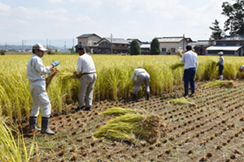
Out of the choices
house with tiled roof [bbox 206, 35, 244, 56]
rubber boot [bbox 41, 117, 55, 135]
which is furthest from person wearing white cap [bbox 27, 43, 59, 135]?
house with tiled roof [bbox 206, 35, 244, 56]

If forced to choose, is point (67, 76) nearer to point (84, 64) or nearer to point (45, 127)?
point (84, 64)

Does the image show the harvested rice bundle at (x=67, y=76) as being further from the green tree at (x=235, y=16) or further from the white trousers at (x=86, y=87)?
the green tree at (x=235, y=16)

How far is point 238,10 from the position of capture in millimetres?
48219

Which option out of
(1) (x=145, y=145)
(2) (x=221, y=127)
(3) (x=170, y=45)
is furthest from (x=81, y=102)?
(3) (x=170, y=45)

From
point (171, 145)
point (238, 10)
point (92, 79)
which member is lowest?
point (171, 145)

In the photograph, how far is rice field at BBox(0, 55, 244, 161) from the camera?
3.18 metres

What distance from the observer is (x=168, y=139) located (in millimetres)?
3721

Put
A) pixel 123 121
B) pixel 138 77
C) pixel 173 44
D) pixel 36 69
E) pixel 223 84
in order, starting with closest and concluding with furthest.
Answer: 1. pixel 36 69
2. pixel 123 121
3. pixel 138 77
4. pixel 223 84
5. pixel 173 44

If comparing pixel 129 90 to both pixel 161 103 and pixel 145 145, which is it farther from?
pixel 145 145

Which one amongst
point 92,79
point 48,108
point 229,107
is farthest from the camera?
point 229,107

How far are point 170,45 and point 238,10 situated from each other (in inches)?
638

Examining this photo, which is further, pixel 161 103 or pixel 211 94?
pixel 211 94

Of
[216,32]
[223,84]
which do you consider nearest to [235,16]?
[216,32]

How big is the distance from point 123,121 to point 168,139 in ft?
2.76
